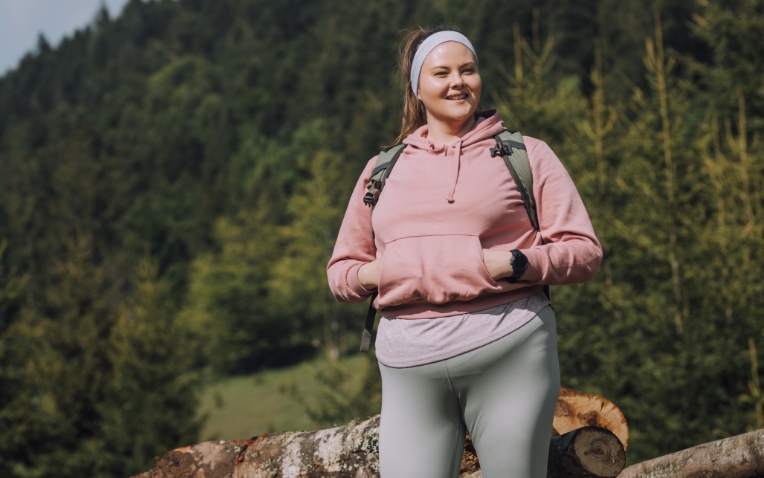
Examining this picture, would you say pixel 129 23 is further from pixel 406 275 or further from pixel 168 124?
pixel 406 275

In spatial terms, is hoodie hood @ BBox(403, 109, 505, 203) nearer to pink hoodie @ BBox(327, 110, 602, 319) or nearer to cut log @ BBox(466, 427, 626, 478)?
pink hoodie @ BBox(327, 110, 602, 319)

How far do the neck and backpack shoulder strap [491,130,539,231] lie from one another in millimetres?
149

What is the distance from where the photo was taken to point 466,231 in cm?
253

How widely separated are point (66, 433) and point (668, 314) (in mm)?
16888

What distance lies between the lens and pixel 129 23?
512 feet

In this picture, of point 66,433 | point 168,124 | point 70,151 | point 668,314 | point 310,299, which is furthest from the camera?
point 168,124

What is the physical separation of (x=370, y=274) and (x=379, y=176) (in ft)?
1.01

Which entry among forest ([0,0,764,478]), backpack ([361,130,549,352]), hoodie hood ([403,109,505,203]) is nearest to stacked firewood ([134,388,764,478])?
backpack ([361,130,549,352])

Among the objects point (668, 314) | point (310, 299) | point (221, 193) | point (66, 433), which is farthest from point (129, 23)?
point (668, 314)

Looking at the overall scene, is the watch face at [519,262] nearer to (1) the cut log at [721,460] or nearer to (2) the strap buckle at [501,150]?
(2) the strap buckle at [501,150]

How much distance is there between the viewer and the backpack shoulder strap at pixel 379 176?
2748mm

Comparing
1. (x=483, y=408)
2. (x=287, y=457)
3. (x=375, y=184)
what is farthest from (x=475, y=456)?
(x=375, y=184)

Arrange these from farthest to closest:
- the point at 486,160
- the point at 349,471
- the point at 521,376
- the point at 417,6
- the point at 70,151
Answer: the point at 417,6 → the point at 70,151 → the point at 349,471 → the point at 486,160 → the point at 521,376

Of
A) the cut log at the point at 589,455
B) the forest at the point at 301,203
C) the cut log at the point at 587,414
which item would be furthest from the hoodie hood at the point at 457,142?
the cut log at the point at 587,414
